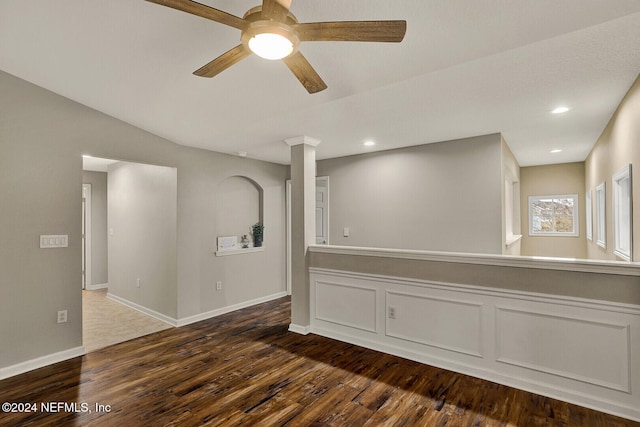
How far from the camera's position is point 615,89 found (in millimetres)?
2602

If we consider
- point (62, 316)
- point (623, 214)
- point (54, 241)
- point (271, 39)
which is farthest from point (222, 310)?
point (623, 214)

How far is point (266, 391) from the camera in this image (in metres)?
2.61

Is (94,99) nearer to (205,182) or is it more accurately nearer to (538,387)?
(205,182)

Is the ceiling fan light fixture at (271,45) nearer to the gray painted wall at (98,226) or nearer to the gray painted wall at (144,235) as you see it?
the gray painted wall at (144,235)

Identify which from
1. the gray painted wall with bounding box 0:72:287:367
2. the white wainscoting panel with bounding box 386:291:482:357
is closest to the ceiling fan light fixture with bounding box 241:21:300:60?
the white wainscoting panel with bounding box 386:291:482:357

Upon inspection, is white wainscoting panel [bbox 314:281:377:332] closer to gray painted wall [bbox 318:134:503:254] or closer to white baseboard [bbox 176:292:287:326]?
gray painted wall [bbox 318:134:503:254]

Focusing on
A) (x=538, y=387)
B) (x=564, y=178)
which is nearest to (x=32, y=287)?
(x=538, y=387)

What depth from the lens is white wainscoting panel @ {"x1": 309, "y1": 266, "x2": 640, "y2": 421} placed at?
2.26 meters

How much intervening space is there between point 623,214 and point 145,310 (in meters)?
5.88

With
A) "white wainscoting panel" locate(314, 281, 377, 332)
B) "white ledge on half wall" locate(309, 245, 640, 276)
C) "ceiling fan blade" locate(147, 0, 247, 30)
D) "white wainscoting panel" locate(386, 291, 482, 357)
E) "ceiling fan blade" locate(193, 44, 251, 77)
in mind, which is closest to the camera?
"ceiling fan blade" locate(147, 0, 247, 30)

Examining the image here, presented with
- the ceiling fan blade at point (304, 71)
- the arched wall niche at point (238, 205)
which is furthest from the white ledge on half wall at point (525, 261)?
the arched wall niche at point (238, 205)

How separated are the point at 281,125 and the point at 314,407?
8.75ft

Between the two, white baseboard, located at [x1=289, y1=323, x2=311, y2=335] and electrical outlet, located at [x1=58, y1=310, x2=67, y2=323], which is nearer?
electrical outlet, located at [x1=58, y1=310, x2=67, y2=323]

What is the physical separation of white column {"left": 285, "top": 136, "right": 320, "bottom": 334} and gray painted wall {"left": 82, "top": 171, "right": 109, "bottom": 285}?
185 inches
